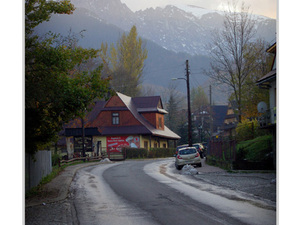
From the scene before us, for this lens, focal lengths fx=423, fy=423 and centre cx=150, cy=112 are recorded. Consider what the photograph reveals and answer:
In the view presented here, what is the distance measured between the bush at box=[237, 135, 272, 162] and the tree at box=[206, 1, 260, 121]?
33.1ft

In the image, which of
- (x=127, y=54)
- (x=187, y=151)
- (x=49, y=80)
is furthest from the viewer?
(x=187, y=151)

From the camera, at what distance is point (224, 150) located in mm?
29609

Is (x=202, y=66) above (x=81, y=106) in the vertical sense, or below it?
above

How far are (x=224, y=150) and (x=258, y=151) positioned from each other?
303cm

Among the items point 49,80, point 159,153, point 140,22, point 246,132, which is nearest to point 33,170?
point 49,80

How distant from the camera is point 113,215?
432 inches

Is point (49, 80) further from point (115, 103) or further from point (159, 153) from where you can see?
point (159, 153)

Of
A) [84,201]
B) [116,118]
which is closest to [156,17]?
[84,201]

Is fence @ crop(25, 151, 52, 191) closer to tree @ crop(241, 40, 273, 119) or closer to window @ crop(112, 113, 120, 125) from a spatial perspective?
tree @ crop(241, 40, 273, 119)

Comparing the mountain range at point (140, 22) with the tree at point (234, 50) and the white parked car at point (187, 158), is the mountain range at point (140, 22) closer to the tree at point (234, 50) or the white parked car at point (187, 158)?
the white parked car at point (187, 158)
